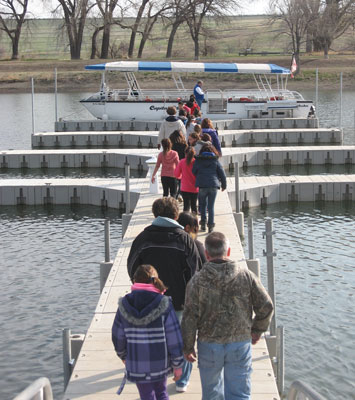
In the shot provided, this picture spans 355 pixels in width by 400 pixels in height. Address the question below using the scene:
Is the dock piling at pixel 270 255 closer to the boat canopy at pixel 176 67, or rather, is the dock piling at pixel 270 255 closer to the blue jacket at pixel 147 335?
the blue jacket at pixel 147 335

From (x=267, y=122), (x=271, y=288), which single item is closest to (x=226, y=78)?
(x=267, y=122)

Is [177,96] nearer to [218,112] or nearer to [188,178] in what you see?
[218,112]

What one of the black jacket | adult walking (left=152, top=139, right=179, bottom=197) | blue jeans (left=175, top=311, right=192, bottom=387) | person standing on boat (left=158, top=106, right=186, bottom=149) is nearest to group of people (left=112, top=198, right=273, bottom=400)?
the black jacket

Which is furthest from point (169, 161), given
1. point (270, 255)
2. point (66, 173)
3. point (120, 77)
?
point (120, 77)

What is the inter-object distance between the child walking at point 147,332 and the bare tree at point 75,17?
231ft

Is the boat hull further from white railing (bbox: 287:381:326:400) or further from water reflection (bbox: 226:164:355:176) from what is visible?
white railing (bbox: 287:381:326:400)

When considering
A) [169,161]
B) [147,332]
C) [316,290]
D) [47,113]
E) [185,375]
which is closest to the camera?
[147,332]

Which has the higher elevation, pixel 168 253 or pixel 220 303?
pixel 168 253

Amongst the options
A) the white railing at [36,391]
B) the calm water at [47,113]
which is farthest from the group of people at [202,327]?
the calm water at [47,113]

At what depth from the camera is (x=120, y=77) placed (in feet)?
216

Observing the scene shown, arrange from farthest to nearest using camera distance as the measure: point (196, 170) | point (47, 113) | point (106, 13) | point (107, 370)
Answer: point (106, 13) → point (47, 113) → point (196, 170) → point (107, 370)

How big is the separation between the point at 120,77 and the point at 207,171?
54687mm

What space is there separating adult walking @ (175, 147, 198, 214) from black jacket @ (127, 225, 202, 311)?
18.8 feet

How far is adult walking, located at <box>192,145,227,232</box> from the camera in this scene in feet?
39.5
